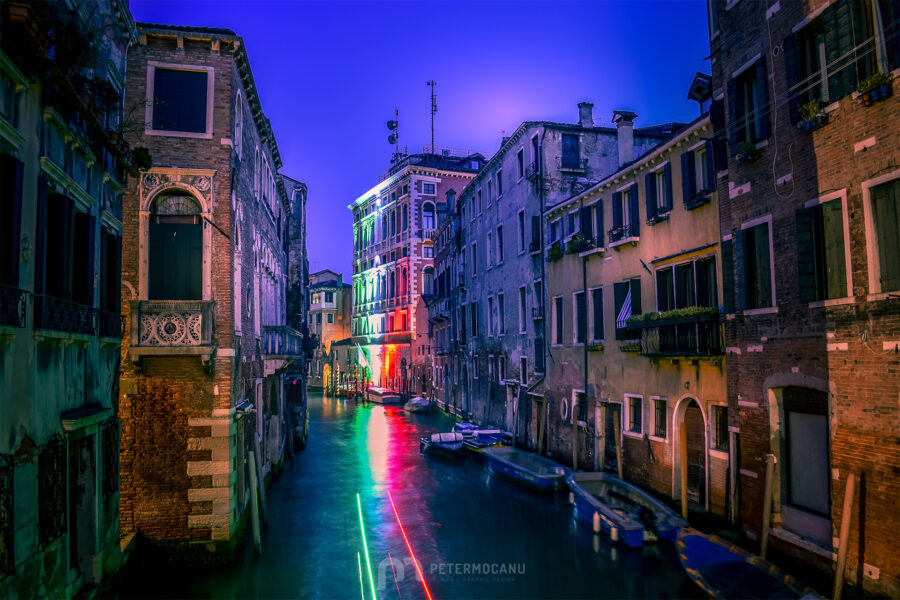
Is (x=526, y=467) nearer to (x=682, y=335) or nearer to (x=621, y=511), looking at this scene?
(x=621, y=511)

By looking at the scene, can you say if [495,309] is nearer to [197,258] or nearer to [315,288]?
[197,258]

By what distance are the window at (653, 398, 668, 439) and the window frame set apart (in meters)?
11.6

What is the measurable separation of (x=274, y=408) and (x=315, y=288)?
47.3m

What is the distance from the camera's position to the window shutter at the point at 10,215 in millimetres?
5668

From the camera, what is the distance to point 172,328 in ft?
35.8

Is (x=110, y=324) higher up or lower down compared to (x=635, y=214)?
lower down

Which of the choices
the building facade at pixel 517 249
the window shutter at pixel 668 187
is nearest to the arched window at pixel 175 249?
the window shutter at pixel 668 187

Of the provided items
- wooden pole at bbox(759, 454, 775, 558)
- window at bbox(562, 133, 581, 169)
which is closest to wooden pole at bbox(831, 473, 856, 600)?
wooden pole at bbox(759, 454, 775, 558)

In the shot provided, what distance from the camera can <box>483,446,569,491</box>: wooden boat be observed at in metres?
17.7

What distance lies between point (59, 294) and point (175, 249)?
4426mm

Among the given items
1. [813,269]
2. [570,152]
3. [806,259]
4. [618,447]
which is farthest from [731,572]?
[570,152]

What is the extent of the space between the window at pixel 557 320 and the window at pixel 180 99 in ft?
43.0

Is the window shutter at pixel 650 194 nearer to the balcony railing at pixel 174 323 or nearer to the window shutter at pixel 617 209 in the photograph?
the window shutter at pixel 617 209

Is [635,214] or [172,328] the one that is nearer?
[172,328]
